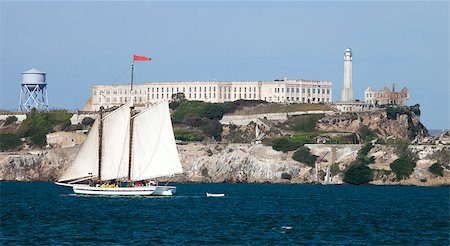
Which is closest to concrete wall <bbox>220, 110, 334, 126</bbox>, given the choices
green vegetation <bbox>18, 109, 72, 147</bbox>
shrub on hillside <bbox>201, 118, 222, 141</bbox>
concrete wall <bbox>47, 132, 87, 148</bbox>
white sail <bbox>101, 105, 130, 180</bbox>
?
shrub on hillside <bbox>201, 118, 222, 141</bbox>

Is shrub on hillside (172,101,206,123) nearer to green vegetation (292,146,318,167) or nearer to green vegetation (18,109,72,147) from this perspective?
green vegetation (18,109,72,147)

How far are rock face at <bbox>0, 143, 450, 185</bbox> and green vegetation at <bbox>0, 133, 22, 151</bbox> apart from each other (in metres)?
13.5

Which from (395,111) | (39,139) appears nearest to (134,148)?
(39,139)

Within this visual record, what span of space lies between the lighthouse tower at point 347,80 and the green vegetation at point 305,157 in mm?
38943

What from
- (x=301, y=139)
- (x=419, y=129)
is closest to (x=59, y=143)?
(x=301, y=139)

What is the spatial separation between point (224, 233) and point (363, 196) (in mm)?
51959

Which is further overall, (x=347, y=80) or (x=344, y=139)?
(x=347, y=80)

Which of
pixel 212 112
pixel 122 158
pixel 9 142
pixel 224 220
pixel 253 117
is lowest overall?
pixel 224 220

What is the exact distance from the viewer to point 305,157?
153 meters

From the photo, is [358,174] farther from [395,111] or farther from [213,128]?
[395,111]

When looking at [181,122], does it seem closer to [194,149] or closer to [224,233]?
[194,149]

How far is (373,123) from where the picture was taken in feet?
605

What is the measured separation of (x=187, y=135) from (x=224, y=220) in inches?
3684

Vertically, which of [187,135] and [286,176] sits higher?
[187,135]
